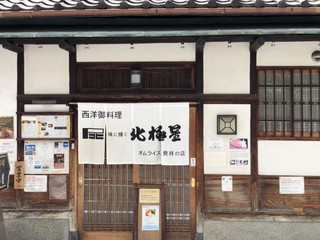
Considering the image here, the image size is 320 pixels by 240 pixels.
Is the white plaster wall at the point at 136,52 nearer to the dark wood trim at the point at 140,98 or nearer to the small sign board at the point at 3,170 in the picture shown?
the dark wood trim at the point at 140,98

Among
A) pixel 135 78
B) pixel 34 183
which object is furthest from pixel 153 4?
pixel 34 183

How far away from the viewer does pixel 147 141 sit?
23.2 ft

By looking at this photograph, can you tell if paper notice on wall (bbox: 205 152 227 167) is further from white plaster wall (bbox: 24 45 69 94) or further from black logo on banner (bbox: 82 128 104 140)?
white plaster wall (bbox: 24 45 69 94)

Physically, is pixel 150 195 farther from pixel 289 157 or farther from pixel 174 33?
pixel 174 33

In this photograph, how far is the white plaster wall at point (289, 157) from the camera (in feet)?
23.1

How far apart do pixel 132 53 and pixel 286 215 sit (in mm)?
4596

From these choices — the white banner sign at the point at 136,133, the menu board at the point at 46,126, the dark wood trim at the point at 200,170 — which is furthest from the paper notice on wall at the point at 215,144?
the menu board at the point at 46,126

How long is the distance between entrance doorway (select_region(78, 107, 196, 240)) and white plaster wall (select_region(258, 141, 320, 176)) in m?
1.47

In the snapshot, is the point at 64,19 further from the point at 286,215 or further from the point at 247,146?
the point at 286,215

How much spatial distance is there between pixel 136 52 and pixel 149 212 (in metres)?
3.37

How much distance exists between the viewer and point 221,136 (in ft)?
23.4

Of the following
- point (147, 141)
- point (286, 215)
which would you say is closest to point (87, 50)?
point (147, 141)

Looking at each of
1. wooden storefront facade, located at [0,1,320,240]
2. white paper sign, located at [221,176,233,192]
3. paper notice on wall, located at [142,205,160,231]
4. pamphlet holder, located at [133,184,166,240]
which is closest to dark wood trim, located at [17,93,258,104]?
wooden storefront facade, located at [0,1,320,240]

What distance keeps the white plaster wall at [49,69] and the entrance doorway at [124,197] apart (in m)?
1.79
